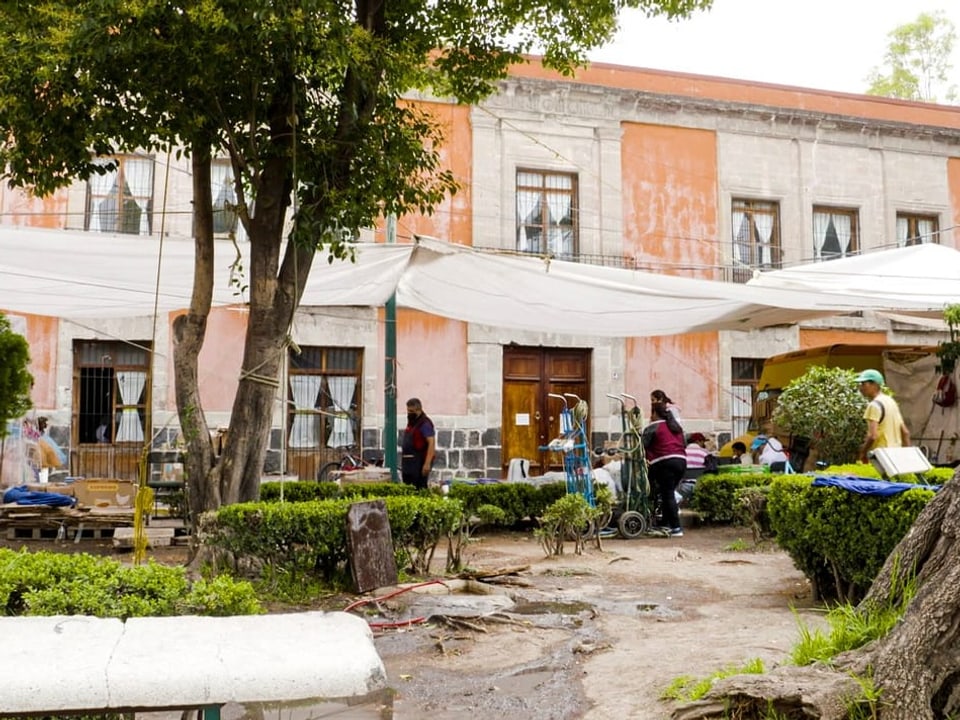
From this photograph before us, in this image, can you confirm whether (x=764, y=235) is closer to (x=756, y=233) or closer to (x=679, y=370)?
(x=756, y=233)

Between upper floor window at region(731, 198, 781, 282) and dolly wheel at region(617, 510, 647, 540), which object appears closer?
dolly wheel at region(617, 510, 647, 540)

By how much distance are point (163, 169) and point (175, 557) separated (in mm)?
7937

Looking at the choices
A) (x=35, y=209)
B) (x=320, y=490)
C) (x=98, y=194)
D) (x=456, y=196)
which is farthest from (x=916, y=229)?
(x=35, y=209)

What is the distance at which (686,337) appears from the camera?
16.3m

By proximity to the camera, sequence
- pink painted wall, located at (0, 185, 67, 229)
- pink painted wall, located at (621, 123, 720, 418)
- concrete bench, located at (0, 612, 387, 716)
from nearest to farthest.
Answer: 1. concrete bench, located at (0, 612, 387, 716)
2. pink painted wall, located at (0, 185, 67, 229)
3. pink painted wall, located at (621, 123, 720, 418)

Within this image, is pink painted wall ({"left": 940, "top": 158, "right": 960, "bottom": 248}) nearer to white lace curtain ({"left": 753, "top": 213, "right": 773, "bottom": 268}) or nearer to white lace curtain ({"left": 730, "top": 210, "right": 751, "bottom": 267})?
white lace curtain ({"left": 753, "top": 213, "right": 773, "bottom": 268})

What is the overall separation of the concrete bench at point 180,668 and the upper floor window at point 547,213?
43.4ft

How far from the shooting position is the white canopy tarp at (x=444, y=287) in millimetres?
8258

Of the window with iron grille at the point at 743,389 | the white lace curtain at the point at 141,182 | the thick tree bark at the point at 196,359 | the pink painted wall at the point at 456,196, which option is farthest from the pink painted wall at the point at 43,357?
the window with iron grille at the point at 743,389

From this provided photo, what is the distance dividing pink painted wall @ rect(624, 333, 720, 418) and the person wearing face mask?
21.4ft

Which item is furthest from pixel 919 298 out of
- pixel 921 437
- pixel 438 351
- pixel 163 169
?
pixel 163 169

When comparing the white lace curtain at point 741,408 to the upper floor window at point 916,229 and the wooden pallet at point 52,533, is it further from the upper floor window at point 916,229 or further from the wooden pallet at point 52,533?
the wooden pallet at point 52,533

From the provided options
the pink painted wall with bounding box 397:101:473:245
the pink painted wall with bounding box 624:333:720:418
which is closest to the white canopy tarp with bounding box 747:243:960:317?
the pink painted wall with bounding box 624:333:720:418

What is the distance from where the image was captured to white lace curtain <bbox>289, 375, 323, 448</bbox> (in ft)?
47.4
